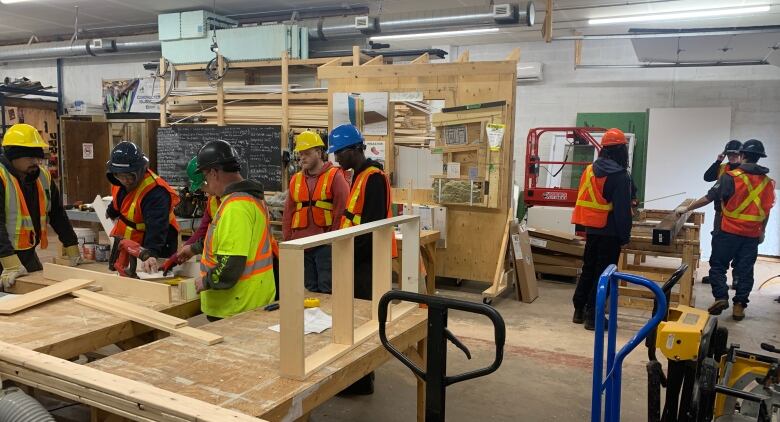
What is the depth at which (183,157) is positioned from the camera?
348 inches

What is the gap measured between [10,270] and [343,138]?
2.15 metres

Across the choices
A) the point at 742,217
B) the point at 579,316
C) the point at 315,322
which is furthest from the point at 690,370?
the point at 742,217

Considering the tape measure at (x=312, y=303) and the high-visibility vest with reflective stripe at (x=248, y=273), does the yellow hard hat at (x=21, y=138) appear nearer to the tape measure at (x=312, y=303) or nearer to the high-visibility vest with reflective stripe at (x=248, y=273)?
the high-visibility vest with reflective stripe at (x=248, y=273)

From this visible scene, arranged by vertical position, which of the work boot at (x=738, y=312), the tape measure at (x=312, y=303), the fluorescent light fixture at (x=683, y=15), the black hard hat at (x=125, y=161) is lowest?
the work boot at (x=738, y=312)

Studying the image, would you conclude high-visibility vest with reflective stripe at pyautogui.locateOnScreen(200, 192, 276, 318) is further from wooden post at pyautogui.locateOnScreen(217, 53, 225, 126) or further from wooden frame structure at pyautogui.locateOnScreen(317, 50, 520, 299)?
wooden post at pyautogui.locateOnScreen(217, 53, 225, 126)

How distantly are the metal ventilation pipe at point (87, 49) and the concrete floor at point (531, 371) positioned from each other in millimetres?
7195

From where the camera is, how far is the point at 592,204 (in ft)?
17.4

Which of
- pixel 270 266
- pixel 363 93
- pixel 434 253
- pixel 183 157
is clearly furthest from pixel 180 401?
pixel 183 157

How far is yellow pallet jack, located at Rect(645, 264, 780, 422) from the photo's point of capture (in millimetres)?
2330

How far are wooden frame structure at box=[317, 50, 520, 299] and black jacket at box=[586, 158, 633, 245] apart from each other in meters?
1.30

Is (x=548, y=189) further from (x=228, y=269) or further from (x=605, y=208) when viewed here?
(x=228, y=269)

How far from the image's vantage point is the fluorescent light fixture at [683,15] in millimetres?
7762

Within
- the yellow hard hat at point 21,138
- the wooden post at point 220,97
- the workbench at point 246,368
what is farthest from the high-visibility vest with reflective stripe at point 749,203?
the wooden post at point 220,97

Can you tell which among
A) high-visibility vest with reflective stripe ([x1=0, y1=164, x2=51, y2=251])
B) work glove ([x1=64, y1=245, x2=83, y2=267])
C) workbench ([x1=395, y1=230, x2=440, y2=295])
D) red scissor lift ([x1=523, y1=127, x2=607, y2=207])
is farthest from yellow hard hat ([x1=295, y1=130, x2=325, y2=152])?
red scissor lift ([x1=523, y1=127, x2=607, y2=207])
